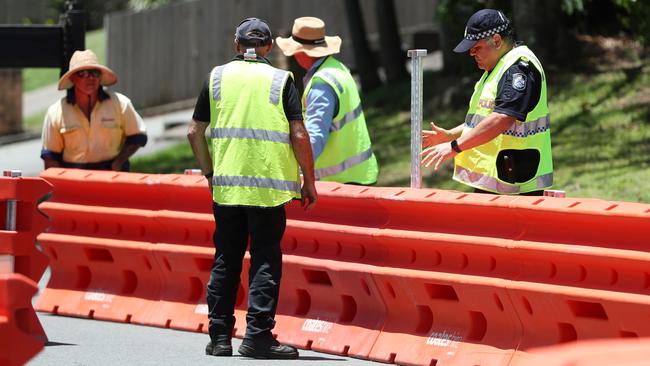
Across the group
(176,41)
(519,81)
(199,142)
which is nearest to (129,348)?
(199,142)

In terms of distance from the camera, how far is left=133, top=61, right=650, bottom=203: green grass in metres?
14.6

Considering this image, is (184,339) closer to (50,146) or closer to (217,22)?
(50,146)

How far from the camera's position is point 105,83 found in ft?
35.8

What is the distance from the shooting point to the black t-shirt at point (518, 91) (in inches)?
313

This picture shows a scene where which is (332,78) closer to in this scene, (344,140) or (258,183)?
(344,140)

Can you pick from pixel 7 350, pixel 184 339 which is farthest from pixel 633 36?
pixel 7 350

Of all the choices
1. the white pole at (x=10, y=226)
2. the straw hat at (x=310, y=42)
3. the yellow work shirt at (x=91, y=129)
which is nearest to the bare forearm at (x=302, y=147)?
the straw hat at (x=310, y=42)

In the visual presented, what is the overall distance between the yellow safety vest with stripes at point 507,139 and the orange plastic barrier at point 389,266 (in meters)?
0.29

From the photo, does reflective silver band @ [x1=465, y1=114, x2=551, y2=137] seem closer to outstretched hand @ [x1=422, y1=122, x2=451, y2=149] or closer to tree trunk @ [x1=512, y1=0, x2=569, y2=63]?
outstretched hand @ [x1=422, y1=122, x2=451, y2=149]

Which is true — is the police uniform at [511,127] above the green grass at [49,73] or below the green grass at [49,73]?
above

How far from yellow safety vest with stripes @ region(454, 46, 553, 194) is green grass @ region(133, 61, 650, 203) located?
563 centimetres

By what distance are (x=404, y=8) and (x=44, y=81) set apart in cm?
918

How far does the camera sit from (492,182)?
324 inches

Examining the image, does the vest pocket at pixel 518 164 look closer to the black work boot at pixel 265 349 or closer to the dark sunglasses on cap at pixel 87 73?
the black work boot at pixel 265 349
